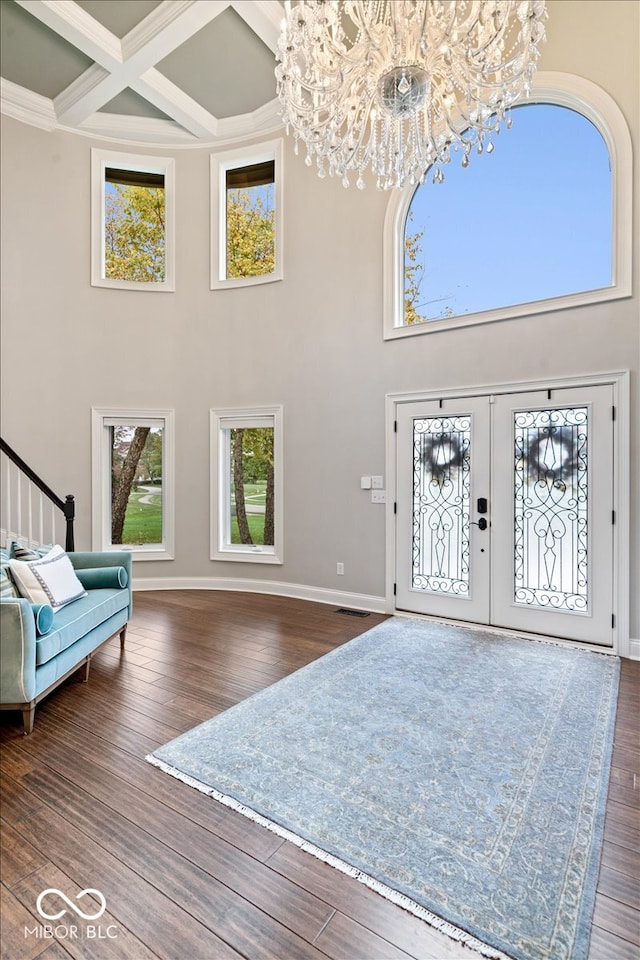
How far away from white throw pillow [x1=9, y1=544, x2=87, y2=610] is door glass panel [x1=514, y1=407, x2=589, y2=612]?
359 centimetres

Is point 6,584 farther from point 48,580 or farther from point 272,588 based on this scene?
point 272,588

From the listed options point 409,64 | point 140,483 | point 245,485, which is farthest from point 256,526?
point 409,64

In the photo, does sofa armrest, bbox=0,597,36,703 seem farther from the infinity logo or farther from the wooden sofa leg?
the infinity logo

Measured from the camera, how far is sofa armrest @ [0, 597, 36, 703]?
252cm

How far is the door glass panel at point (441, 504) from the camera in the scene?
4.50m

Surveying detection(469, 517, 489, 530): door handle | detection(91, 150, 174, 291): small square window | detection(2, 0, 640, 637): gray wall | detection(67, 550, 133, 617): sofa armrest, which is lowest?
detection(67, 550, 133, 617): sofa armrest

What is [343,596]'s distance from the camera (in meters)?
5.19

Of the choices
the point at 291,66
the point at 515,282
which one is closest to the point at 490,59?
the point at 291,66

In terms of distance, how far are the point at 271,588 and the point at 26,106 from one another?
19.9ft

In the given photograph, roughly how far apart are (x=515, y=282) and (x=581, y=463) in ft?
5.69

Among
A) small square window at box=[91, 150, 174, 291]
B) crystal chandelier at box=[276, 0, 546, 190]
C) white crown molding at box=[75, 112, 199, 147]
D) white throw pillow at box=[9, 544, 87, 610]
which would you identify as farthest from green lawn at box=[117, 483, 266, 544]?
white crown molding at box=[75, 112, 199, 147]

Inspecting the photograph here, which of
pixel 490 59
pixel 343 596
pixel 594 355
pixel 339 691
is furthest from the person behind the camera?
pixel 343 596

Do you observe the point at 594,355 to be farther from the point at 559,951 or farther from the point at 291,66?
the point at 559,951

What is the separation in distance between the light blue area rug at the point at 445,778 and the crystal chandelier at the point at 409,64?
3.20 m
